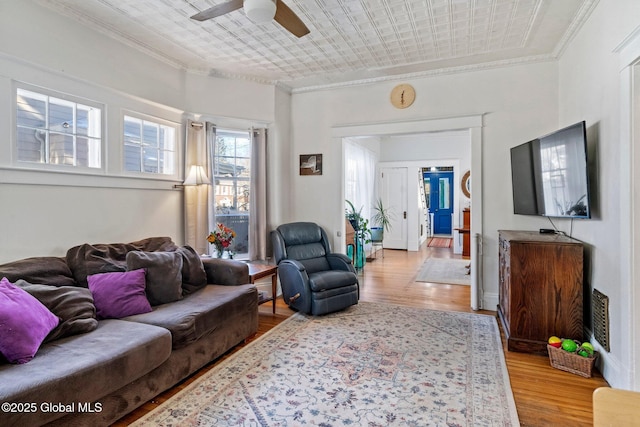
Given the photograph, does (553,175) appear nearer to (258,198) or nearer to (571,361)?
(571,361)

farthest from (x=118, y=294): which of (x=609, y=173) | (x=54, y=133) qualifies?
(x=609, y=173)

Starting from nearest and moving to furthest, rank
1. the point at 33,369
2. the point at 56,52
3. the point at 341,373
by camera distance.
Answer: the point at 33,369 → the point at 341,373 → the point at 56,52

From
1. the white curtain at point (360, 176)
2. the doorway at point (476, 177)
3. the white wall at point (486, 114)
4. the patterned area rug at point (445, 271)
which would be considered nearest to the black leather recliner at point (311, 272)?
the white wall at point (486, 114)

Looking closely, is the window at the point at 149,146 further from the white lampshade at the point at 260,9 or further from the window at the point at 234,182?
the white lampshade at the point at 260,9

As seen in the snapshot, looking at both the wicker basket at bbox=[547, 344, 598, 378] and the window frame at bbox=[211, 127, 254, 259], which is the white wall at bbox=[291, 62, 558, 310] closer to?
the window frame at bbox=[211, 127, 254, 259]

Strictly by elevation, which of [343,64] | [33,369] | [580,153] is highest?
[343,64]

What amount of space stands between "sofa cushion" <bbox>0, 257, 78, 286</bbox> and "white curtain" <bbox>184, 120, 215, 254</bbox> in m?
1.46

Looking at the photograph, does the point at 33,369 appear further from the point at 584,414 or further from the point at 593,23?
the point at 593,23

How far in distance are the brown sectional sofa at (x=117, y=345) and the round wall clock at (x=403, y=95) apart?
286cm

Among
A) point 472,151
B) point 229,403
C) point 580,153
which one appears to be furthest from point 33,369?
point 472,151

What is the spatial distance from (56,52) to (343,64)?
280 centimetres

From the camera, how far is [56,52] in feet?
8.95

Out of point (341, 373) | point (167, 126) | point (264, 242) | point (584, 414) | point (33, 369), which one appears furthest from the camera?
point (264, 242)

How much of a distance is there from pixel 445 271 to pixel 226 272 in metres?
4.24
